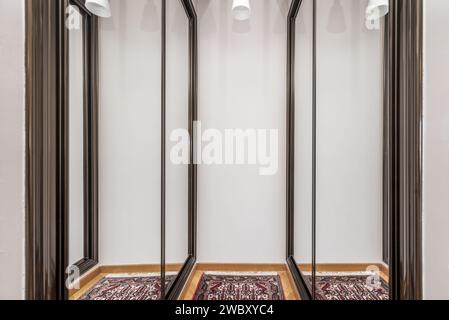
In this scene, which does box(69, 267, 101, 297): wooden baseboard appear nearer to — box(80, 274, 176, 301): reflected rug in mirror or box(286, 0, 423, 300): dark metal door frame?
box(80, 274, 176, 301): reflected rug in mirror

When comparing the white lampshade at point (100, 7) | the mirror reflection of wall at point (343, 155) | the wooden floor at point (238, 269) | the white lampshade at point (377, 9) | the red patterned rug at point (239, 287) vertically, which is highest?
the white lampshade at point (100, 7)

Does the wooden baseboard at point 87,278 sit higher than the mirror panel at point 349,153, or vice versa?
the mirror panel at point 349,153

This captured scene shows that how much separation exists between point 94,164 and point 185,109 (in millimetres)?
968

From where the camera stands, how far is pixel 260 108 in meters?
1.98

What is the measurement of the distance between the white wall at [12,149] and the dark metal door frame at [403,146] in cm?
89

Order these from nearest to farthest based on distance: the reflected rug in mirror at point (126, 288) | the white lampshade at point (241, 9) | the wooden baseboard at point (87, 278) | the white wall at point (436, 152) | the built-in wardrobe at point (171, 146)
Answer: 1. the white wall at point (436, 152)
2. the built-in wardrobe at point (171, 146)
3. the wooden baseboard at point (87, 278)
4. the reflected rug in mirror at point (126, 288)
5. the white lampshade at point (241, 9)

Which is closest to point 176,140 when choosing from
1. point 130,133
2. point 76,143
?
point 130,133

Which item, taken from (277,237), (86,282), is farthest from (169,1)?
(277,237)

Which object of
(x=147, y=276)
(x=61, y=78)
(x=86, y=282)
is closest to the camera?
(x=61, y=78)

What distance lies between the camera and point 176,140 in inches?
63.4

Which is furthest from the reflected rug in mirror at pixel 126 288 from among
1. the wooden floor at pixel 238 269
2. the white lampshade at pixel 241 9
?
the white lampshade at pixel 241 9

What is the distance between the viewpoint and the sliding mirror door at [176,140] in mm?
1440

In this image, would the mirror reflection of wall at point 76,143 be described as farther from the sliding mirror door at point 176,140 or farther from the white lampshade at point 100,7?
the sliding mirror door at point 176,140
